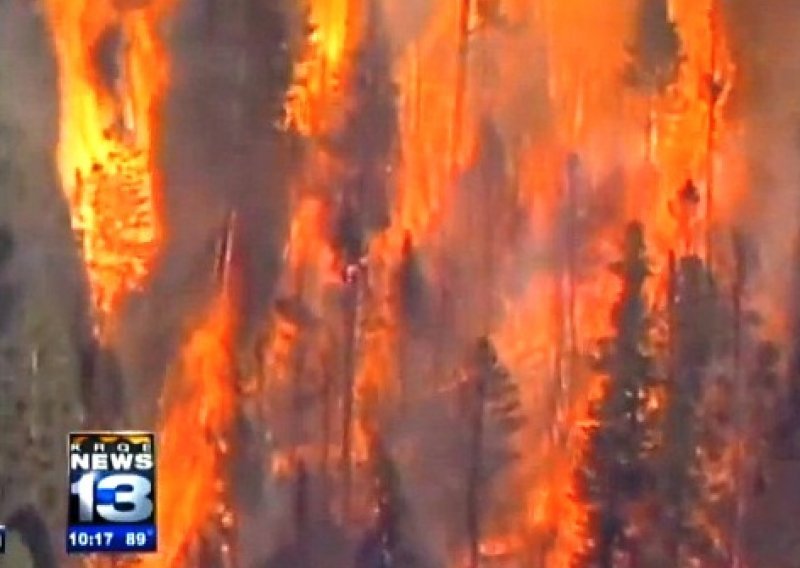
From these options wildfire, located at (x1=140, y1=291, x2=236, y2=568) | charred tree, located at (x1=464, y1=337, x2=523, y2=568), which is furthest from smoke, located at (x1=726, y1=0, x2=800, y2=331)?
wildfire, located at (x1=140, y1=291, x2=236, y2=568)

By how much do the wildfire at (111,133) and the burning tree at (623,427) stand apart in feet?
1.56

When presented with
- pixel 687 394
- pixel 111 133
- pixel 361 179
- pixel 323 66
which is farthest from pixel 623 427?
pixel 111 133

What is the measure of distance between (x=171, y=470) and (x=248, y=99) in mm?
375

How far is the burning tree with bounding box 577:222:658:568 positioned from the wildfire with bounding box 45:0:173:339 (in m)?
0.48

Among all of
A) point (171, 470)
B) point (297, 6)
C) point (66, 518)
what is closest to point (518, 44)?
point (297, 6)

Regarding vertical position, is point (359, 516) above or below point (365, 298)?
below

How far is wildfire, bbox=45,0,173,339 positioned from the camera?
1.46 meters

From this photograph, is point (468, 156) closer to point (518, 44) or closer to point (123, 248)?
point (518, 44)

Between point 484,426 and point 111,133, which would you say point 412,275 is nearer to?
point 484,426

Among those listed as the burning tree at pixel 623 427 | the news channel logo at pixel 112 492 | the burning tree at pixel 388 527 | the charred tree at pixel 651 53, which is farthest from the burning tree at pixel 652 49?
the news channel logo at pixel 112 492

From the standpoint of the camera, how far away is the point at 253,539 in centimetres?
149

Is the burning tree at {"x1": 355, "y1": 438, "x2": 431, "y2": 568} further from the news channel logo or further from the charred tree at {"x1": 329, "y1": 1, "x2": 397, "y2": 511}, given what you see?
the news channel logo

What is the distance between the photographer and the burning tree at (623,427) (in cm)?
153

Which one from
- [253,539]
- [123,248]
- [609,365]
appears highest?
[123,248]
